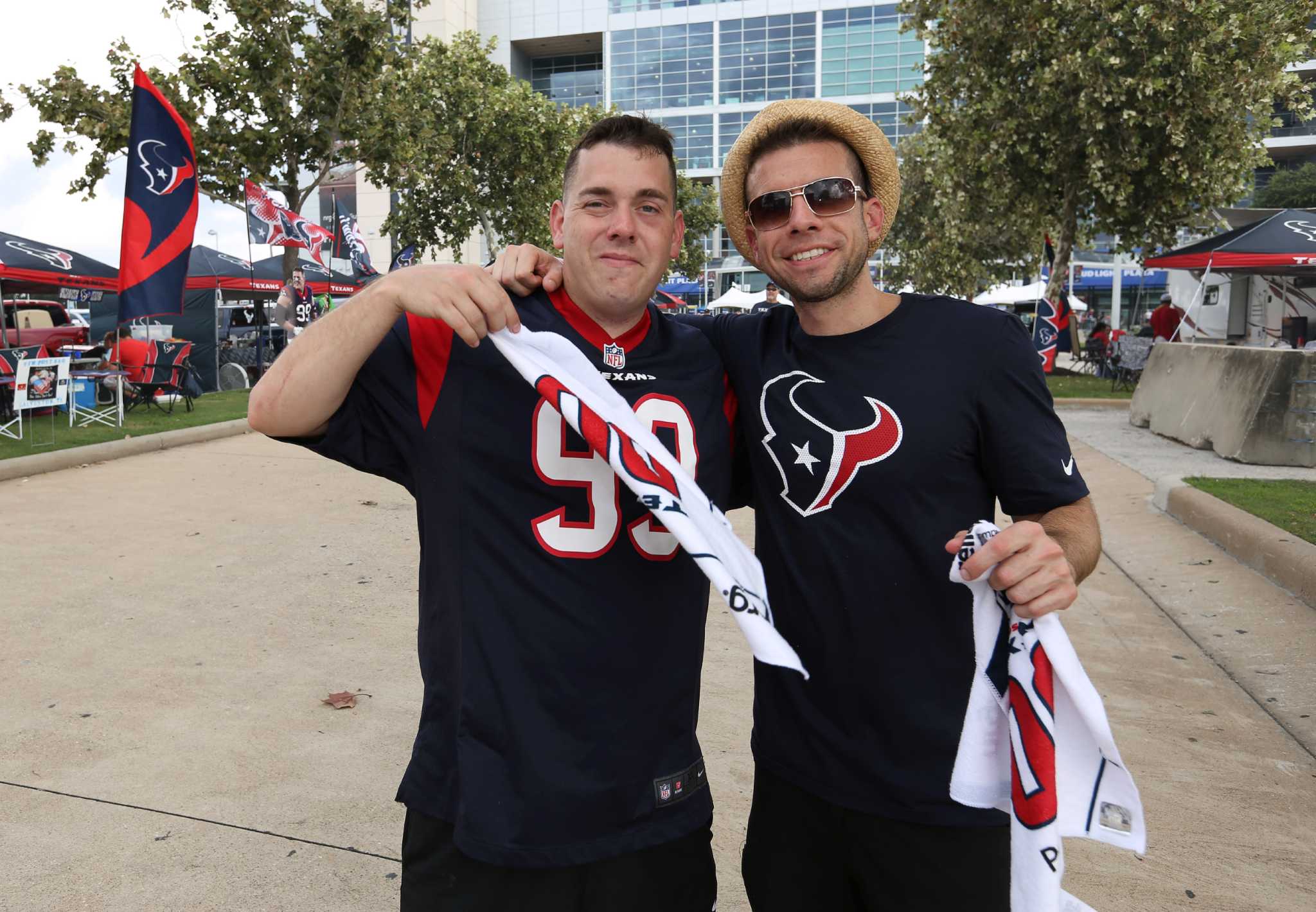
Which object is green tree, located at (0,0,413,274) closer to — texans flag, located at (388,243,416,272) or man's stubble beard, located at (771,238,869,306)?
texans flag, located at (388,243,416,272)

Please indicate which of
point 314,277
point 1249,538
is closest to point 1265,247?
point 1249,538

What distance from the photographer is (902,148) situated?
33.3 meters

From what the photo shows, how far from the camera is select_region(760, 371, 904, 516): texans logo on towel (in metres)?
2.04

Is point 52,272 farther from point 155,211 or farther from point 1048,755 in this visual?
point 1048,755

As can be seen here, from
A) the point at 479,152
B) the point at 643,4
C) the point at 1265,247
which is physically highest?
the point at 643,4

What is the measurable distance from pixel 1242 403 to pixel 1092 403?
22.1 feet

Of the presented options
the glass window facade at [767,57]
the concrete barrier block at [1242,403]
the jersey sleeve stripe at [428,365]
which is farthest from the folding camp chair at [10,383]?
the glass window facade at [767,57]

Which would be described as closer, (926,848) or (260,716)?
(926,848)

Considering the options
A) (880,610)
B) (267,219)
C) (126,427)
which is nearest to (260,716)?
(880,610)

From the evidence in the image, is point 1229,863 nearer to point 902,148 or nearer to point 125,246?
point 125,246

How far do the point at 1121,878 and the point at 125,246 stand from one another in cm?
1002

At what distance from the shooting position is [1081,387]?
2080 cm

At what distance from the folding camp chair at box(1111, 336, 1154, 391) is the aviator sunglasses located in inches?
745

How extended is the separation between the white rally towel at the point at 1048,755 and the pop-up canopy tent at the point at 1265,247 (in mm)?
17701
